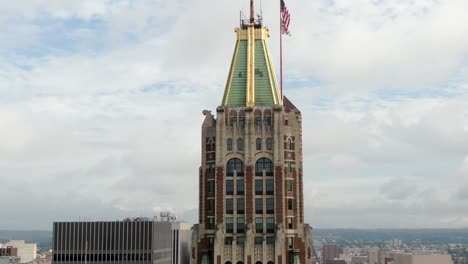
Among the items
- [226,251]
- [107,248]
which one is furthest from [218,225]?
[107,248]

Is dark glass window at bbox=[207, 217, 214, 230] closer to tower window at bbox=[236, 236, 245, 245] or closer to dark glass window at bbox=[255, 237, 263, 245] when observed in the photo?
tower window at bbox=[236, 236, 245, 245]

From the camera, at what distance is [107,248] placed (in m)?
185

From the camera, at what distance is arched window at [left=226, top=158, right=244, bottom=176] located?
122 meters

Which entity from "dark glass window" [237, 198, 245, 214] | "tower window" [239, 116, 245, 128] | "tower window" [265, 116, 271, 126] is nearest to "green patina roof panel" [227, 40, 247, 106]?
"tower window" [239, 116, 245, 128]

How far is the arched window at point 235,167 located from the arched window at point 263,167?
2820 millimetres

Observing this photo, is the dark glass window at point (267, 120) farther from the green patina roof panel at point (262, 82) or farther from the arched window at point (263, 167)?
the arched window at point (263, 167)

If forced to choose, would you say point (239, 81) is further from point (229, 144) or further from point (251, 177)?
point (251, 177)

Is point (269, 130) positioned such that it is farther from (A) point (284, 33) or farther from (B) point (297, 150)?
(A) point (284, 33)

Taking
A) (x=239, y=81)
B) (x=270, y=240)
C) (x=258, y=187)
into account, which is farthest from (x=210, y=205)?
(x=239, y=81)

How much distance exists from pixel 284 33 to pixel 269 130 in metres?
19.1

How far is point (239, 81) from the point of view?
128 meters

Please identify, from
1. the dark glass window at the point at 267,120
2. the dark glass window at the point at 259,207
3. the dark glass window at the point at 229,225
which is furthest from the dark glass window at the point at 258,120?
the dark glass window at the point at 229,225

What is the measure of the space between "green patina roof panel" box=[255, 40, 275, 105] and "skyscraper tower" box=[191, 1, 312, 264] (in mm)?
191

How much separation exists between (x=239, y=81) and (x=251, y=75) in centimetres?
287
